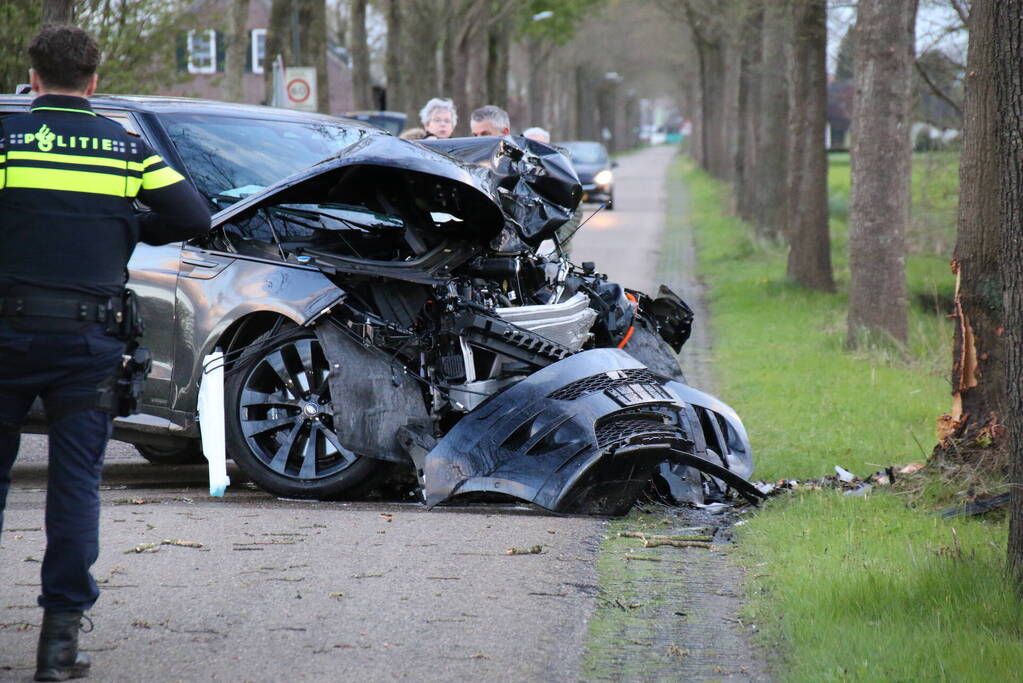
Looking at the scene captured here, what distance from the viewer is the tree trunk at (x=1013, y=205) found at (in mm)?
4945

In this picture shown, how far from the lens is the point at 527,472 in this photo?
644 centimetres

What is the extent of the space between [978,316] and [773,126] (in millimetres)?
16650

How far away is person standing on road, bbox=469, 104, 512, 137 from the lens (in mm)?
11586

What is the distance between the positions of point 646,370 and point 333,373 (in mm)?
1658

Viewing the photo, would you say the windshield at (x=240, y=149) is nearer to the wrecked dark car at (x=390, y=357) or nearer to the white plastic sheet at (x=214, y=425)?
the wrecked dark car at (x=390, y=357)

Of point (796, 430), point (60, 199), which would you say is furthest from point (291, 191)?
point (796, 430)

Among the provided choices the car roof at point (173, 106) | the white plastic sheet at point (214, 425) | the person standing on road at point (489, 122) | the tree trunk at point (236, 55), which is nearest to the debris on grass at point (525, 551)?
the white plastic sheet at point (214, 425)

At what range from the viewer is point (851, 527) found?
6191 mm

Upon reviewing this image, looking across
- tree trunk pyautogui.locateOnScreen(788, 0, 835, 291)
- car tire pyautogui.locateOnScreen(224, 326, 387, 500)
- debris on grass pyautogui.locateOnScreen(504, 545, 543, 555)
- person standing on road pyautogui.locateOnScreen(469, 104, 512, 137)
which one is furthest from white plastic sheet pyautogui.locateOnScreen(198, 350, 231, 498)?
tree trunk pyautogui.locateOnScreen(788, 0, 835, 291)

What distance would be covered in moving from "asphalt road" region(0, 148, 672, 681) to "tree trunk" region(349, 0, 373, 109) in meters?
23.9

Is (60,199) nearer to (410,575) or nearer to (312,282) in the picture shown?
(410,575)

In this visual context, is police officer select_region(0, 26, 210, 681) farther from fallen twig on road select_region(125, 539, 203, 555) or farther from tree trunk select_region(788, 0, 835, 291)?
tree trunk select_region(788, 0, 835, 291)

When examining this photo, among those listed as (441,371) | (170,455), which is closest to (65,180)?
(441,371)

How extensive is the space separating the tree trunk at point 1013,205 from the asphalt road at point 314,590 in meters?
1.55
